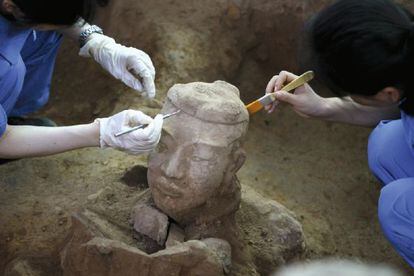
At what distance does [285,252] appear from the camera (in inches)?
102

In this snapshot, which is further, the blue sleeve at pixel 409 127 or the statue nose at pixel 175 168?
the blue sleeve at pixel 409 127

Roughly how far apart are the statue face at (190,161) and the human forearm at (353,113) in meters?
0.71

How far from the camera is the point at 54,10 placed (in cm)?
214

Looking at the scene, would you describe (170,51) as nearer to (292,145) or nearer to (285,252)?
(292,145)

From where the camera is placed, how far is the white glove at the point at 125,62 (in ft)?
8.98

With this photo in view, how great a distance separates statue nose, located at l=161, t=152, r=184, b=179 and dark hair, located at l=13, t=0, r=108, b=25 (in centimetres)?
66

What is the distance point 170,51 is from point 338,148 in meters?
1.23

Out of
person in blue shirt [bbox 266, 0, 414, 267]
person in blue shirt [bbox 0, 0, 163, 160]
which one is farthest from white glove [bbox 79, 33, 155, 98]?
person in blue shirt [bbox 266, 0, 414, 267]

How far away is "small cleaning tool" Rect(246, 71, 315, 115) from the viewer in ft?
8.28

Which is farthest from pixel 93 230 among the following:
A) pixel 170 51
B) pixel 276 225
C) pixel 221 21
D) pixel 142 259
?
pixel 221 21

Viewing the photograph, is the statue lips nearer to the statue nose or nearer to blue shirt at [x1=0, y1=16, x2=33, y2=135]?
the statue nose

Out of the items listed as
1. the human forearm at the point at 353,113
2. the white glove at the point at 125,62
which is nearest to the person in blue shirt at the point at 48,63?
the white glove at the point at 125,62

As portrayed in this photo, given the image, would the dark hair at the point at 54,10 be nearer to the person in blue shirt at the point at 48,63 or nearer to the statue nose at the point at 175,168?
the person in blue shirt at the point at 48,63

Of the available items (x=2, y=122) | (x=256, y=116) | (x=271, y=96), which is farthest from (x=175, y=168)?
(x=256, y=116)
